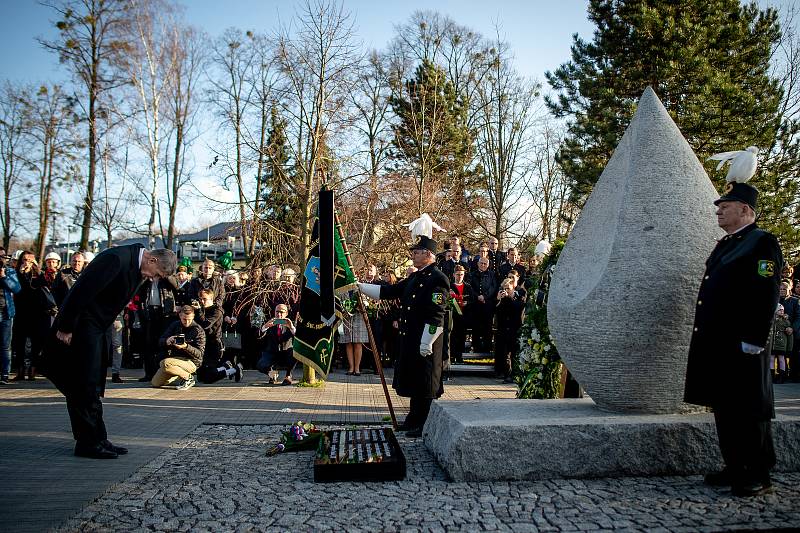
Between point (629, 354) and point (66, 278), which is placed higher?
point (66, 278)

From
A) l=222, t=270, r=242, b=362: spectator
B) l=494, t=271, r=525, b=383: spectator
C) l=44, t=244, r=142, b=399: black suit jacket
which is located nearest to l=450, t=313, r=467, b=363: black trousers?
l=494, t=271, r=525, b=383: spectator

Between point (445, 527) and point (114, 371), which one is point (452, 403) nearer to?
point (445, 527)

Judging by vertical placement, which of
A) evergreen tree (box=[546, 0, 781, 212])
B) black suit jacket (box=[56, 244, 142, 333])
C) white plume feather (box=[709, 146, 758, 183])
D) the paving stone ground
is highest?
evergreen tree (box=[546, 0, 781, 212])

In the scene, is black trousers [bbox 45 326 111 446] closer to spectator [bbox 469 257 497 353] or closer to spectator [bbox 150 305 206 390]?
spectator [bbox 150 305 206 390]

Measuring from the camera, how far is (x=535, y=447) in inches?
186

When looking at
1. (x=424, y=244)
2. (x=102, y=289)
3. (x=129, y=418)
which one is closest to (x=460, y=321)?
(x=424, y=244)

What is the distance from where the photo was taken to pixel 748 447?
425 cm

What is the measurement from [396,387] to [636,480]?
2740 mm

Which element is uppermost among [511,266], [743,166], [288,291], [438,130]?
[438,130]

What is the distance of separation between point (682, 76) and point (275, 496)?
815 inches

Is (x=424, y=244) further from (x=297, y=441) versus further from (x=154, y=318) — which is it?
(x=154, y=318)

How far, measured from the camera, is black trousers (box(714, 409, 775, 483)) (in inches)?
167

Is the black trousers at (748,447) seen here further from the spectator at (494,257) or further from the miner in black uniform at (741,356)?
the spectator at (494,257)

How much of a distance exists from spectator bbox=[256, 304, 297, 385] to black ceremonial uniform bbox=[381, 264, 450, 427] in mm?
4692
